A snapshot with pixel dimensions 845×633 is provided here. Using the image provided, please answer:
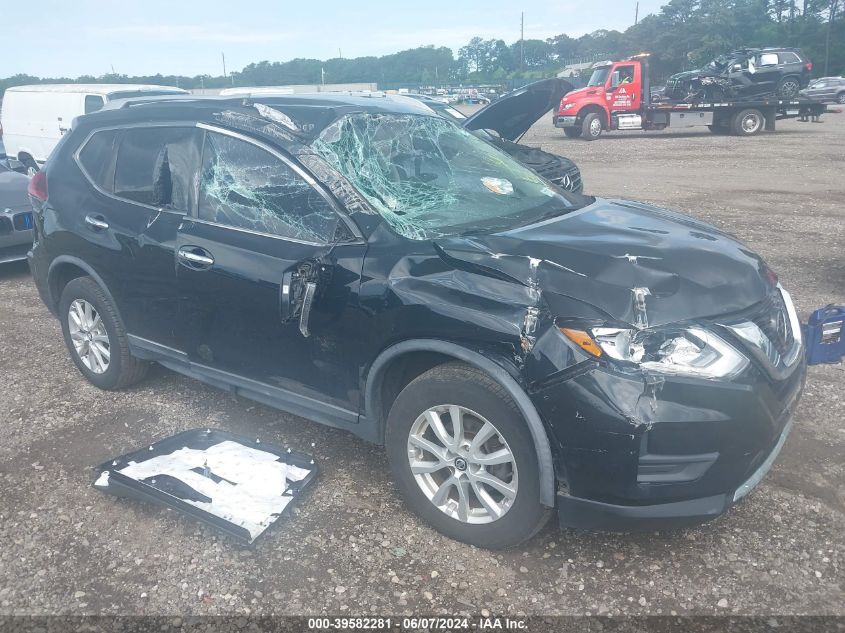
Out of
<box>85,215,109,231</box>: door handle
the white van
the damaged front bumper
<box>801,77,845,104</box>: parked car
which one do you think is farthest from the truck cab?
the damaged front bumper

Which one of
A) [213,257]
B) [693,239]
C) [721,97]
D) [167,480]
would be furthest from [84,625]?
[721,97]

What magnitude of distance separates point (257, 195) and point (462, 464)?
1661mm

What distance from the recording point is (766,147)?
18594 mm

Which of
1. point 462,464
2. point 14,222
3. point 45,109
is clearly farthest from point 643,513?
point 45,109

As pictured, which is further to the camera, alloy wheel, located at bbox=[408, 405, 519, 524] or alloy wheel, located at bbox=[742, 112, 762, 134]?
alloy wheel, located at bbox=[742, 112, 762, 134]

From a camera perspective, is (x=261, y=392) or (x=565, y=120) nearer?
(x=261, y=392)

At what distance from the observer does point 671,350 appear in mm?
2496

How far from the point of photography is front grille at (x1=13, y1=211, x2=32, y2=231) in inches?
287

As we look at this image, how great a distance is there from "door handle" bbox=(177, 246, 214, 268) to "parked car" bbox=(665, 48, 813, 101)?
22.5 m

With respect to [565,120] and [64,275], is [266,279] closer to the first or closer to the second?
[64,275]

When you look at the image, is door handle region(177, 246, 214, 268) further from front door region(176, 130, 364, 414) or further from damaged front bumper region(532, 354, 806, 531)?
damaged front bumper region(532, 354, 806, 531)

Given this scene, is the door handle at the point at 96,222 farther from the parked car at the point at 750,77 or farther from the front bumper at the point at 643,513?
the parked car at the point at 750,77

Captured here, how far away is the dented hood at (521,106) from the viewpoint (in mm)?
6395

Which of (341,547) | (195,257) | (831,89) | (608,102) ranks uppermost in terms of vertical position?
(831,89)
